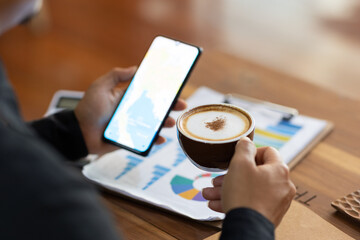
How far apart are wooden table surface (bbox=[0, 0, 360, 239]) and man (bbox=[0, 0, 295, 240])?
16 centimetres

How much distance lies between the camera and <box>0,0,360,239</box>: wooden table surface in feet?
2.77

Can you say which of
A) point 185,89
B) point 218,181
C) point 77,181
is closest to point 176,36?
point 185,89

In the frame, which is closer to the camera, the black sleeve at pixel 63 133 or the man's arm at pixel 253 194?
the man's arm at pixel 253 194

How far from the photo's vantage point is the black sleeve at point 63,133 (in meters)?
0.96

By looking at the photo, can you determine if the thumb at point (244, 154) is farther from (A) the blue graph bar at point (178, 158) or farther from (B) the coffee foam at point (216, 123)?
(A) the blue graph bar at point (178, 158)

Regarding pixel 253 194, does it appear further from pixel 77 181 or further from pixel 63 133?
pixel 63 133

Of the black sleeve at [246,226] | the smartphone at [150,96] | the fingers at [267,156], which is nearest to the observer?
the black sleeve at [246,226]

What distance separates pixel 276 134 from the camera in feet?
3.34

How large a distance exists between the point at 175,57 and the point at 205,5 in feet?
6.48

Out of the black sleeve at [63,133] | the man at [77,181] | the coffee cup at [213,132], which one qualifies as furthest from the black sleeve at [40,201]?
the black sleeve at [63,133]

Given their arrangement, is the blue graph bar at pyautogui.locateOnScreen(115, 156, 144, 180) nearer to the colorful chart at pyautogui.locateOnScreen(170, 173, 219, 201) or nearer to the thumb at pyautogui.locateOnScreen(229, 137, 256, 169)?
the colorful chart at pyautogui.locateOnScreen(170, 173, 219, 201)

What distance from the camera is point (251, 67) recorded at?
4.08 feet

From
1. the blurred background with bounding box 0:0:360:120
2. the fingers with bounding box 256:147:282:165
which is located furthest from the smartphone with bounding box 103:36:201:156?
the blurred background with bounding box 0:0:360:120

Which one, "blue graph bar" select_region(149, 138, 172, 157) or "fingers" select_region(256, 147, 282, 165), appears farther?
"blue graph bar" select_region(149, 138, 172, 157)
